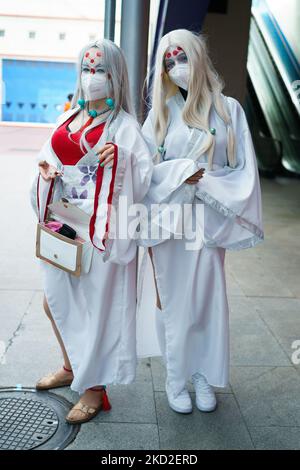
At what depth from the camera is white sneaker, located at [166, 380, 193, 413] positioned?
2.49 meters

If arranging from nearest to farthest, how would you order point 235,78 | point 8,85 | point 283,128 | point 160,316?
point 160,316
point 235,78
point 283,128
point 8,85

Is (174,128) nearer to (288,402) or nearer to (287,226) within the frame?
(288,402)

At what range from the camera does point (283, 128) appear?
43.2ft

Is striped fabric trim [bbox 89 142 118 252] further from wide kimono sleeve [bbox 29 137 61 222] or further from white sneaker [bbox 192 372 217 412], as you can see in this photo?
white sneaker [bbox 192 372 217 412]

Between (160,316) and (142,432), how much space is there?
0.53m

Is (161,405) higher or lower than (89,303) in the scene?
lower

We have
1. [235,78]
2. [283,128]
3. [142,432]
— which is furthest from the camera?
[283,128]

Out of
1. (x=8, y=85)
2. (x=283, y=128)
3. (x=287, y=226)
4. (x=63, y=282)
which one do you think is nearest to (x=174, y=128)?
(x=63, y=282)

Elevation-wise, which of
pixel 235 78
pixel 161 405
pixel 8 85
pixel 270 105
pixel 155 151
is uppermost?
pixel 155 151

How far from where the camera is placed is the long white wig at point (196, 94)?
2.35m

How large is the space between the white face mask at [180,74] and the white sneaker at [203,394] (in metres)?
1.35

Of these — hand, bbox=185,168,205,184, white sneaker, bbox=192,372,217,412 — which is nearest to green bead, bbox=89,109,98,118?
hand, bbox=185,168,205,184

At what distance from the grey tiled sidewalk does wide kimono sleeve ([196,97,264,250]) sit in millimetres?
807

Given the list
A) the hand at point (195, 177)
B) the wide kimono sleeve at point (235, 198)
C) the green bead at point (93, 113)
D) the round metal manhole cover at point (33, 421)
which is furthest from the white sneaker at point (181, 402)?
the green bead at point (93, 113)
